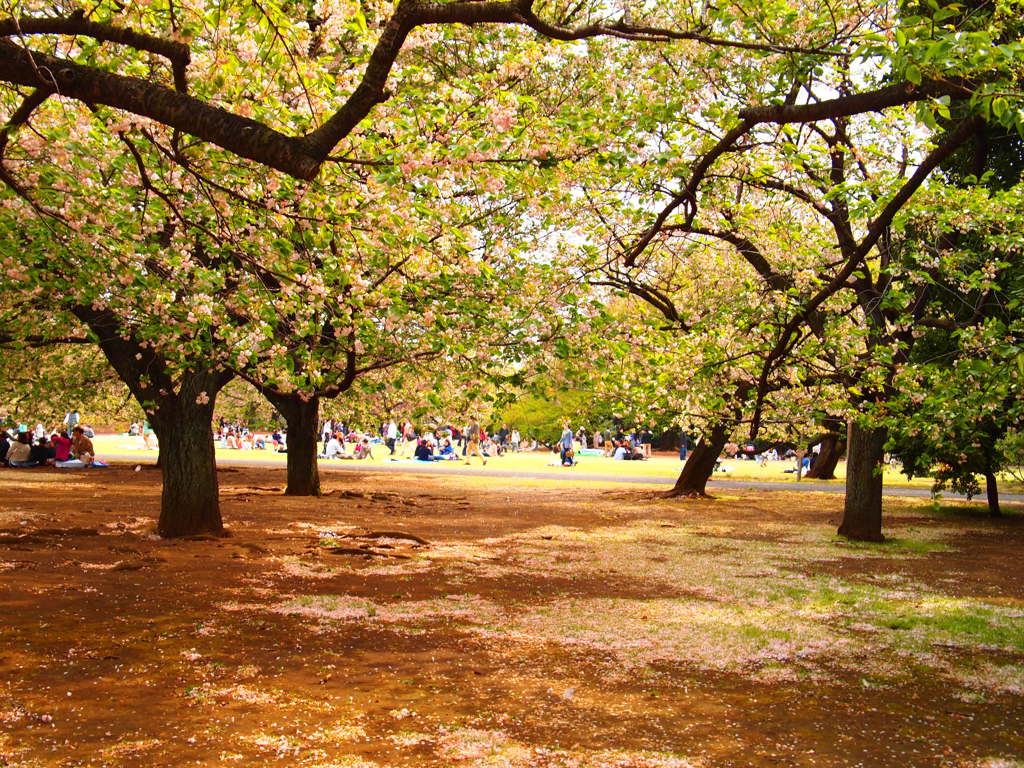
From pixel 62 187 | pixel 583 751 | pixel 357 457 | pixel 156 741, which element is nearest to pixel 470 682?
pixel 583 751

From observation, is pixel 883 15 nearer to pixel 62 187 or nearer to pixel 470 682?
pixel 470 682

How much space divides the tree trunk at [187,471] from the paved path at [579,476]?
1899cm

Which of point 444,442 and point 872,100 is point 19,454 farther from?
point 872,100

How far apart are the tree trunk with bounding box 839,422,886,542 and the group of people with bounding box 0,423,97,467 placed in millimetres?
23923

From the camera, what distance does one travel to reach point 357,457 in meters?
45.0

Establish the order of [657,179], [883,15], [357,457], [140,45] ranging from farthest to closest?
[357,457] < [657,179] < [883,15] < [140,45]

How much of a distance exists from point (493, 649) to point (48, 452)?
28.4 meters

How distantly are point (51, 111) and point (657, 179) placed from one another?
7.42 metres

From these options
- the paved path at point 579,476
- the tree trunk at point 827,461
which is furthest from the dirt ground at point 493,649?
the tree trunk at point 827,461

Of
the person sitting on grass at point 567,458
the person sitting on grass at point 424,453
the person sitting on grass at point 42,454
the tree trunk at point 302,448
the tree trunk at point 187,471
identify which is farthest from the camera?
the person sitting on grass at point 424,453

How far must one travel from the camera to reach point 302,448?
22.0 meters

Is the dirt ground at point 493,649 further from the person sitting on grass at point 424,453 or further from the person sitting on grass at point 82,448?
the person sitting on grass at point 424,453

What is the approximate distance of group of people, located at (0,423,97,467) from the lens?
96.9ft

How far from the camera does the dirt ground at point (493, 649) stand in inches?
215
